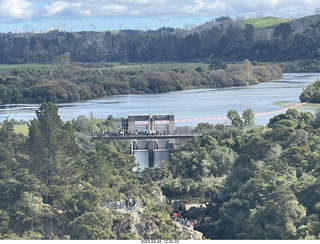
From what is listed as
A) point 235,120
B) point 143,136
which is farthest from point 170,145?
point 235,120

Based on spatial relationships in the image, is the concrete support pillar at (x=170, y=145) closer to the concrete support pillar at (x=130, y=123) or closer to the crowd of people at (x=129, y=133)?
the crowd of people at (x=129, y=133)

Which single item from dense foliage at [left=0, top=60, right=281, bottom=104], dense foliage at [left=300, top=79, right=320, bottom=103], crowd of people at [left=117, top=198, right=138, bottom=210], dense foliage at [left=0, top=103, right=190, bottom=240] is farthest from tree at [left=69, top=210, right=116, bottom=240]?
dense foliage at [left=0, top=60, right=281, bottom=104]

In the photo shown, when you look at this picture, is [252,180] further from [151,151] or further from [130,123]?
[130,123]

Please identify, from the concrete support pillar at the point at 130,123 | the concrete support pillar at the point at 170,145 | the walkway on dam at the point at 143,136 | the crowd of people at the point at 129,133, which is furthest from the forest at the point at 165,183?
the concrete support pillar at the point at 130,123

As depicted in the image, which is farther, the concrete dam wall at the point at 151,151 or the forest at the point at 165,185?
the concrete dam wall at the point at 151,151

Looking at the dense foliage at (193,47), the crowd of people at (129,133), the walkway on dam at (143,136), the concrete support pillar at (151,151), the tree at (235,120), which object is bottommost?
the concrete support pillar at (151,151)

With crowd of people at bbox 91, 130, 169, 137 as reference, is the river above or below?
below

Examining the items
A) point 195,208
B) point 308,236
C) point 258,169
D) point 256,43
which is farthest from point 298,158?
point 256,43

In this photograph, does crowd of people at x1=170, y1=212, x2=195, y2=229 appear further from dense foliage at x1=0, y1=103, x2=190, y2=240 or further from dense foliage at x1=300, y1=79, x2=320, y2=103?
dense foliage at x1=300, y1=79, x2=320, y2=103
